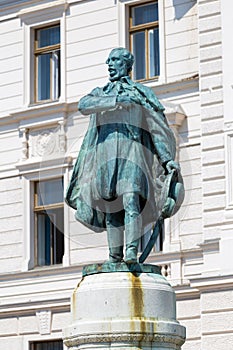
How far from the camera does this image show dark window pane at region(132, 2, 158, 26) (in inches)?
1093

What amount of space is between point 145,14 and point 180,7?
93 centimetres

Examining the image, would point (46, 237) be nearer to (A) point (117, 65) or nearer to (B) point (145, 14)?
(B) point (145, 14)

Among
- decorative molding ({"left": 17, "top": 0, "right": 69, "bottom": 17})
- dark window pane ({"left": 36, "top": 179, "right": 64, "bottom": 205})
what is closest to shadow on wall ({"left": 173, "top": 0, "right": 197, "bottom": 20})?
decorative molding ({"left": 17, "top": 0, "right": 69, "bottom": 17})

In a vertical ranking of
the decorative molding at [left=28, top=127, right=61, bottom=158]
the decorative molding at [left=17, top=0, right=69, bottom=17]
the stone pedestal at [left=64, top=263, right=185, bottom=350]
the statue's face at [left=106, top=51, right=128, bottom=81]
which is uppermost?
the decorative molding at [left=17, top=0, right=69, bottom=17]

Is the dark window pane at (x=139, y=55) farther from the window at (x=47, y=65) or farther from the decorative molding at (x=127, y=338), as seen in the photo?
the decorative molding at (x=127, y=338)

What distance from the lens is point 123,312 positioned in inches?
508

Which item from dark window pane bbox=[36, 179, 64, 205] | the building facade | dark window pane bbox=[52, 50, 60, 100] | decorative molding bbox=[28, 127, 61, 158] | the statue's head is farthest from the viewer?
dark window pane bbox=[52, 50, 60, 100]

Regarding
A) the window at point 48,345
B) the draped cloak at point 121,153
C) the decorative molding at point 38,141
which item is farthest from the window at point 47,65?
the draped cloak at point 121,153

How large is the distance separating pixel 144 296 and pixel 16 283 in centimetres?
1535

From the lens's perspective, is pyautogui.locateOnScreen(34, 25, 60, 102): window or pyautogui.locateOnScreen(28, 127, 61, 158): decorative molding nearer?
pyautogui.locateOnScreen(28, 127, 61, 158): decorative molding

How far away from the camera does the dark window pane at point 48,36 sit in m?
29.3

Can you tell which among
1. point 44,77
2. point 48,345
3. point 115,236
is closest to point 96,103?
point 115,236

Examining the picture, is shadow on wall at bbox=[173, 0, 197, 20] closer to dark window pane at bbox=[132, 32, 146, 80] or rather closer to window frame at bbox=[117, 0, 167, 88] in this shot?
window frame at bbox=[117, 0, 167, 88]

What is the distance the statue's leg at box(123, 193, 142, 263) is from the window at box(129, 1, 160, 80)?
46.7 feet
